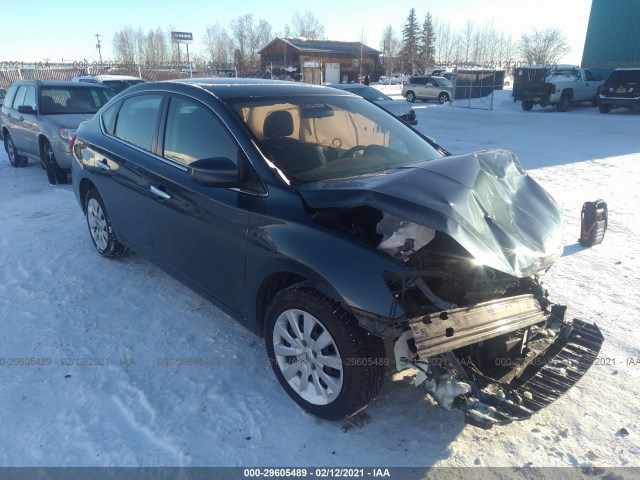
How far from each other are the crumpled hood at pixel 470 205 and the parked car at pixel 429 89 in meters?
26.5

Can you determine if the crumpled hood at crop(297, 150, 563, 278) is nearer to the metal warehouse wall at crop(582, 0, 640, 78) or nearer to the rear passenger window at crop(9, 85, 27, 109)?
the rear passenger window at crop(9, 85, 27, 109)

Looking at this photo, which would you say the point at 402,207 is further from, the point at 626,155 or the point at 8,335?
the point at 626,155

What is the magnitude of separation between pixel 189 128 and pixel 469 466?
2.77m

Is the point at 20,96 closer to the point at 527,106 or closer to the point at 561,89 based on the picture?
the point at 527,106

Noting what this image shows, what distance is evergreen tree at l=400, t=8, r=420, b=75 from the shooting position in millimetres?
67062

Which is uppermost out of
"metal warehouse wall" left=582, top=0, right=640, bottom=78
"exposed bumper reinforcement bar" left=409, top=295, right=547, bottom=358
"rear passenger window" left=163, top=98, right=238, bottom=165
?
"metal warehouse wall" left=582, top=0, right=640, bottom=78

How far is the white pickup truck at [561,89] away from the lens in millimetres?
21266

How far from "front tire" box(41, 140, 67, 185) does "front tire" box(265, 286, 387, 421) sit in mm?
6784

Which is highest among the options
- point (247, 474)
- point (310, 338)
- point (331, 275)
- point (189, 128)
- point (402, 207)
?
point (189, 128)

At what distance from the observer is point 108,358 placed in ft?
10.6

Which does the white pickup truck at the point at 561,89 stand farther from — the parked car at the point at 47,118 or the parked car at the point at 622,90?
the parked car at the point at 47,118

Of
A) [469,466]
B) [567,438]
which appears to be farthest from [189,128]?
[567,438]

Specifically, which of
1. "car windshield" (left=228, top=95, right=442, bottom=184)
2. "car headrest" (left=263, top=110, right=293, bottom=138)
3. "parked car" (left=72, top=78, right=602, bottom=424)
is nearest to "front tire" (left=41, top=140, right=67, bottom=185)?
"parked car" (left=72, top=78, right=602, bottom=424)

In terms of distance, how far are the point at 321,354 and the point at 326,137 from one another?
5.13ft
